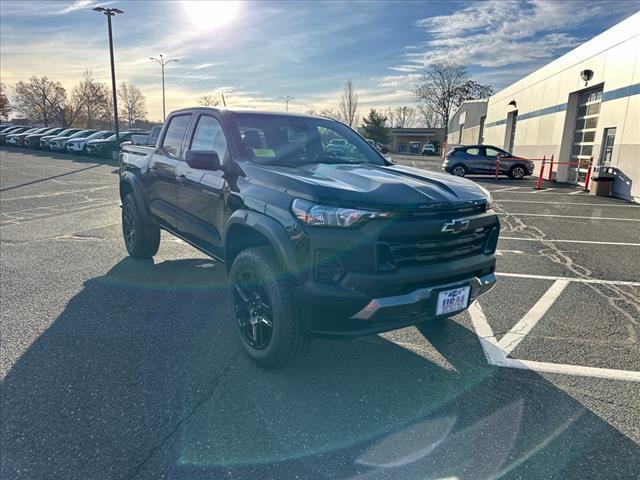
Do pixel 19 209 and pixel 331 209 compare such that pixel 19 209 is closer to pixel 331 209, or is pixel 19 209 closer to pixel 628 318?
pixel 331 209

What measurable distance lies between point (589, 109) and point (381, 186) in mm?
18239

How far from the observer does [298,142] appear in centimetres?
389

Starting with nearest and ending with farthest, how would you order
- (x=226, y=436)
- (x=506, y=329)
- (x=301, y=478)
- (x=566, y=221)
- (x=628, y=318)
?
(x=301, y=478) → (x=226, y=436) → (x=506, y=329) → (x=628, y=318) → (x=566, y=221)

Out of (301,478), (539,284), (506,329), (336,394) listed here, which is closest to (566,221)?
(539,284)

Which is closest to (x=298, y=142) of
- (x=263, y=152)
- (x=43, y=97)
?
(x=263, y=152)

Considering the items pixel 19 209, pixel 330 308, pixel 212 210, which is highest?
pixel 212 210

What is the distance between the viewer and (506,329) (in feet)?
12.9

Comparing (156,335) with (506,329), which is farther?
(506,329)

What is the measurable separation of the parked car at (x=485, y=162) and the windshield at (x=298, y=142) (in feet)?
56.8

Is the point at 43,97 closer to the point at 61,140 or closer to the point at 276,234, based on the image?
the point at 61,140

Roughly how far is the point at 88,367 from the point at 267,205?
5.96ft

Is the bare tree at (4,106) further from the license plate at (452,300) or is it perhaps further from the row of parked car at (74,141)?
the license plate at (452,300)

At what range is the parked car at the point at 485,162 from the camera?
19938mm

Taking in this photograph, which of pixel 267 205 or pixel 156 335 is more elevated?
pixel 267 205
